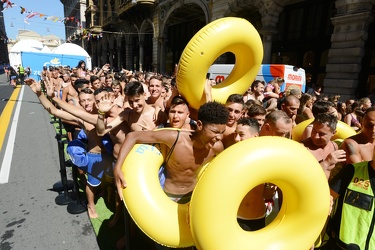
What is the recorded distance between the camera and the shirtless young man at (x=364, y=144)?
2.29 m

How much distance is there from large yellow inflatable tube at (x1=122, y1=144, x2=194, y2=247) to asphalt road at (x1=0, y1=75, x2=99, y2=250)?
147 cm

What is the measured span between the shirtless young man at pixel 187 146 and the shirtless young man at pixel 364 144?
1.28 metres

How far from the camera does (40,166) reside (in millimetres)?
4992

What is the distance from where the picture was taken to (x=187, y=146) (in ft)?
7.09

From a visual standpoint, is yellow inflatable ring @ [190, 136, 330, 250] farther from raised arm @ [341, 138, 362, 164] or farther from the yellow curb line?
the yellow curb line

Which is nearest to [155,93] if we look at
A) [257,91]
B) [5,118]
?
[257,91]

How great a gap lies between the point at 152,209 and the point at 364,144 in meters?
2.19

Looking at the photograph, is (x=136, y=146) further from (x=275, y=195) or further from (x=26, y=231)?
(x=26, y=231)

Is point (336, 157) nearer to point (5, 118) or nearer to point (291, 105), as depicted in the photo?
point (291, 105)

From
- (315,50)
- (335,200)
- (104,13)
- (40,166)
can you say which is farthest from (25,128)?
(104,13)

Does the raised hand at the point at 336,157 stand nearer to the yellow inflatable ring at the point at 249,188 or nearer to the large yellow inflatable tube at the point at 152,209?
the yellow inflatable ring at the point at 249,188

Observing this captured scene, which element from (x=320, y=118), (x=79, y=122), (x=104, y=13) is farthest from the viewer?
(x=104, y=13)

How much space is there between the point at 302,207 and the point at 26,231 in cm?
330

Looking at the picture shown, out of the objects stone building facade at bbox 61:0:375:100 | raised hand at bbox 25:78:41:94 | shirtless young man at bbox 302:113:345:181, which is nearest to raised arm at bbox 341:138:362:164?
shirtless young man at bbox 302:113:345:181
